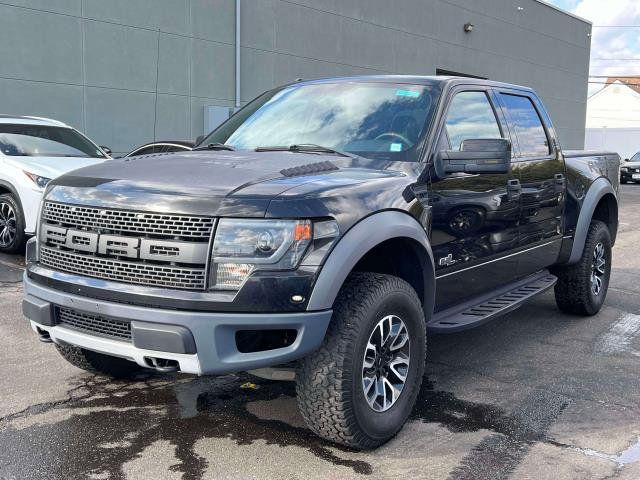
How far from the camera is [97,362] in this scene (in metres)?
4.21

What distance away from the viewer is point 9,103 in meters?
13.0

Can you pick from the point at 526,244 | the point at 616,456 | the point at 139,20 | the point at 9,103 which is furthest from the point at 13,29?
the point at 616,456

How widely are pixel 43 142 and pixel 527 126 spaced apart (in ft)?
21.1

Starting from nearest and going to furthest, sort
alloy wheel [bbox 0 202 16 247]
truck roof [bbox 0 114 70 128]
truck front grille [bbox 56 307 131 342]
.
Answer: truck front grille [bbox 56 307 131 342] → alloy wheel [bbox 0 202 16 247] → truck roof [bbox 0 114 70 128]

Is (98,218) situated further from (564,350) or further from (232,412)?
(564,350)

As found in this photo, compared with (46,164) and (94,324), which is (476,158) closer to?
(94,324)

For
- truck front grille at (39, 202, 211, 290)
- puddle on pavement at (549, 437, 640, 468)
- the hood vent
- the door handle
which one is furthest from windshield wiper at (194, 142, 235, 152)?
puddle on pavement at (549, 437, 640, 468)

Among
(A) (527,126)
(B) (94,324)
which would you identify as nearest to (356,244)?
(B) (94,324)

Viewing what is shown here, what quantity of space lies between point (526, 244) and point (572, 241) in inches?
38.5

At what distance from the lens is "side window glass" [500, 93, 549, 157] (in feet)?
16.8

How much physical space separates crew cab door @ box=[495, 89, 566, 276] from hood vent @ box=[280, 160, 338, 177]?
171 cm

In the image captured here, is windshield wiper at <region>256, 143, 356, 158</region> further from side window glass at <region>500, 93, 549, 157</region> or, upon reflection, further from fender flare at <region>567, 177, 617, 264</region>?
fender flare at <region>567, 177, 617, 264</region>

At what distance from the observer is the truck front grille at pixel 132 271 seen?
3.01 metres

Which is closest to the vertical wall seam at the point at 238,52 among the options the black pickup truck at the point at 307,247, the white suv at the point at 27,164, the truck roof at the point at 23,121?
the truck roof at the point at 23,121
